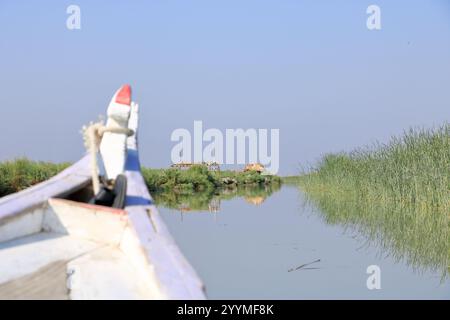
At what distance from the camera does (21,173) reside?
42.6ft

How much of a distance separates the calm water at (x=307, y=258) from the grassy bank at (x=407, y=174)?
0.82m

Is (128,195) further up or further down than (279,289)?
further up

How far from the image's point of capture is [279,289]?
4.34m

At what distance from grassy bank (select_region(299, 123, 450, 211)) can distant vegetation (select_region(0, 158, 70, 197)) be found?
21.2 feet

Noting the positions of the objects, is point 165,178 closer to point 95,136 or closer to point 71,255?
point 95,136

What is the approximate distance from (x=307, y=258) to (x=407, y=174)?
12.3 ft

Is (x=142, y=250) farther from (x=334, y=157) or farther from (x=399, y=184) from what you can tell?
(x=334, y=157)

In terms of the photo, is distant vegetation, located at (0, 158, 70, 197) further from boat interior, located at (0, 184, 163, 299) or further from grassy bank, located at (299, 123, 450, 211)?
boat interior, located at (0, 184, 163, 299)

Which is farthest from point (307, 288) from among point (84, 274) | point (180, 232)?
point (180, 232)

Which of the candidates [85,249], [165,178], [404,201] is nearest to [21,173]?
[165,178]

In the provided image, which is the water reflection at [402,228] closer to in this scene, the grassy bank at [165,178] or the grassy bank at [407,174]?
the grassy bank at [407,174]

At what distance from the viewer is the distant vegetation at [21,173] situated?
12.3m

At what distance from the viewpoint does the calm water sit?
4.36m
